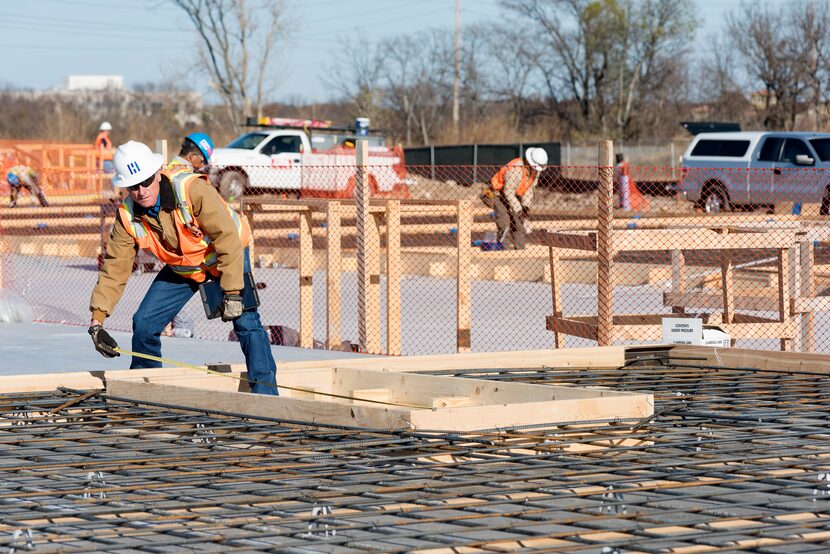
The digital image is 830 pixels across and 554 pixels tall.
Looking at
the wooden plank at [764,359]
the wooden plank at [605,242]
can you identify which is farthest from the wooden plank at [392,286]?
the wooden plank at [764,359]

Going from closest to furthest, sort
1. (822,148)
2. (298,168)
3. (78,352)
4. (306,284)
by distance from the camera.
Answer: (78,352)
(306,284)
(298,168)
(822,148)

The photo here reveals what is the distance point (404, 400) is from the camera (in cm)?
738

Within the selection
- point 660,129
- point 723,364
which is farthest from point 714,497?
point 660,129

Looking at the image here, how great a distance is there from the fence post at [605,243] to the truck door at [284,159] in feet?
54.6

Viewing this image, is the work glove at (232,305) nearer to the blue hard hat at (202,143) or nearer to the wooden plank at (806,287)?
the blue hard hat at (202,143)

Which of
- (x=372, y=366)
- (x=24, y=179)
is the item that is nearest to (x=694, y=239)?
(x=372, y=366)

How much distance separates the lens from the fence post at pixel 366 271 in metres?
10.7

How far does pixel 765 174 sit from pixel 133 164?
18.6 m

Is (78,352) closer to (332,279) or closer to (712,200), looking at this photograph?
(332,279)

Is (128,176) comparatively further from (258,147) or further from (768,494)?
(258,147)

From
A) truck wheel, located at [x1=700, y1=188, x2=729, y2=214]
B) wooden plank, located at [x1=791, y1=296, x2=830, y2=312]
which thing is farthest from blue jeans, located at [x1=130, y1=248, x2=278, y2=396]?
truck wheel, located at [x1=700, y1=188, x2=729, y2=214]

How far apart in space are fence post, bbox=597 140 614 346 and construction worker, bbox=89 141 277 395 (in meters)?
3.21

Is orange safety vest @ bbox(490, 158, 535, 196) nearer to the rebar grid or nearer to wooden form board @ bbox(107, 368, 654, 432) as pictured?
wooden form board @ bbox(107, 368, 654, 432)

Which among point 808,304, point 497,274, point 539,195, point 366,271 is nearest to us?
point 808,304
